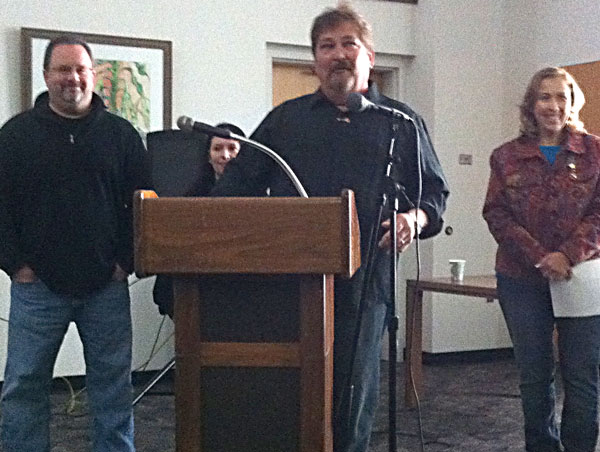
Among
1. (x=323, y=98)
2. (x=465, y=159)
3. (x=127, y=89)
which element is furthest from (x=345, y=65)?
(x=465, y=159)

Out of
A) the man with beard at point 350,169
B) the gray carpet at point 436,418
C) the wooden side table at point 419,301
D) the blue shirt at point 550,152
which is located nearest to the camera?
the man with beard at point 350,169

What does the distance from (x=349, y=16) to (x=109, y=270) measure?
1.07m

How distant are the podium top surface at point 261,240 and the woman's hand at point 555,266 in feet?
4.55

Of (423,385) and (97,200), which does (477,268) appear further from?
(97,200)

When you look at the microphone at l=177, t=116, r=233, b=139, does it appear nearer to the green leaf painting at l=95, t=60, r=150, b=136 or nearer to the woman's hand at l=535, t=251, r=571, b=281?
the woman's hand at l=535, t=251, r=571, b=281

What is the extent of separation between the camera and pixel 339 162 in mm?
2170

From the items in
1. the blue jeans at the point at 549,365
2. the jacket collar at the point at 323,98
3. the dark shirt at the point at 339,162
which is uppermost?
the jacket collar at the point at 323,98

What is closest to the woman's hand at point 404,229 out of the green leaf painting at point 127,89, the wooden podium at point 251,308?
the wooden podium at point 251,308

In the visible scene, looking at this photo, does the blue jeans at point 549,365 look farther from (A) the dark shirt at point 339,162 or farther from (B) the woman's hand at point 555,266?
(A) the dark shirt at point 339,162

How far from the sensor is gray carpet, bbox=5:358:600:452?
3.45m

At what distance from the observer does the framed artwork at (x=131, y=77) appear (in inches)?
183

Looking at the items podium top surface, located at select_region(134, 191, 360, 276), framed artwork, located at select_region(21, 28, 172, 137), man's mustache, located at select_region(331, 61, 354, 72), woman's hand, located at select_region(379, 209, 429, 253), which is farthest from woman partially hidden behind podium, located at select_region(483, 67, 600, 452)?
framed artwork, located at select_region(21, 28, 172, 137)

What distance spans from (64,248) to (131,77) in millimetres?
2408

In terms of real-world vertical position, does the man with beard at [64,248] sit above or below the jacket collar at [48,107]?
below
